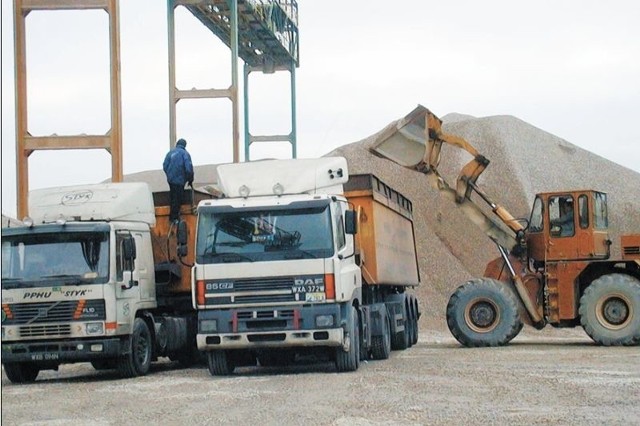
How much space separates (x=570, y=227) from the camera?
23.3 m

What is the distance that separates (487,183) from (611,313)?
86.7 feet

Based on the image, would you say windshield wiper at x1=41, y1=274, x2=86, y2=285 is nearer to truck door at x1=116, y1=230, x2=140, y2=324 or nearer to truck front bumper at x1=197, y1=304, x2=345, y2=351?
truck door at x1=116, y1=230, x2=140, y2=324

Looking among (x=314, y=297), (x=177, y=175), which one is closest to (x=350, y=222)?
(x=314, y=297)

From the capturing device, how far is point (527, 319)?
2336cm

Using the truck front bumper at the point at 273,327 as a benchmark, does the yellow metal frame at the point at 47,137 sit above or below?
above

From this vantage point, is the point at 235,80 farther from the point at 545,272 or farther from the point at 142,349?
the point at 142,349

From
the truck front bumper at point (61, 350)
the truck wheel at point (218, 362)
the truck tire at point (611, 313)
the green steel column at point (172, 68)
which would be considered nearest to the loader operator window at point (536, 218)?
the truck tire at point (611, 313)

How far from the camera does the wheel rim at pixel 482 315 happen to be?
75.3 ft

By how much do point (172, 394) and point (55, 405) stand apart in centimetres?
154

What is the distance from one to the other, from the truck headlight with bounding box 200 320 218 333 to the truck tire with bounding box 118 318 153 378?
5.25 feet

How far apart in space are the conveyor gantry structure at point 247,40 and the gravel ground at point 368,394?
1680 cm

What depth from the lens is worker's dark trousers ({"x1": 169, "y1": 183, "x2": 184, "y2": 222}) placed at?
19.8 m

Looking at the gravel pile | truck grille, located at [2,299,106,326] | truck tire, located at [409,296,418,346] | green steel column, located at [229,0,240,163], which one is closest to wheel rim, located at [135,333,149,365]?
truck grille, located at [2,299,106,326]

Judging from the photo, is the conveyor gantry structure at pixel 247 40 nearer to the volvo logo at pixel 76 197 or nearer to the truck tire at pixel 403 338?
the truck tire at pixel 403 338
